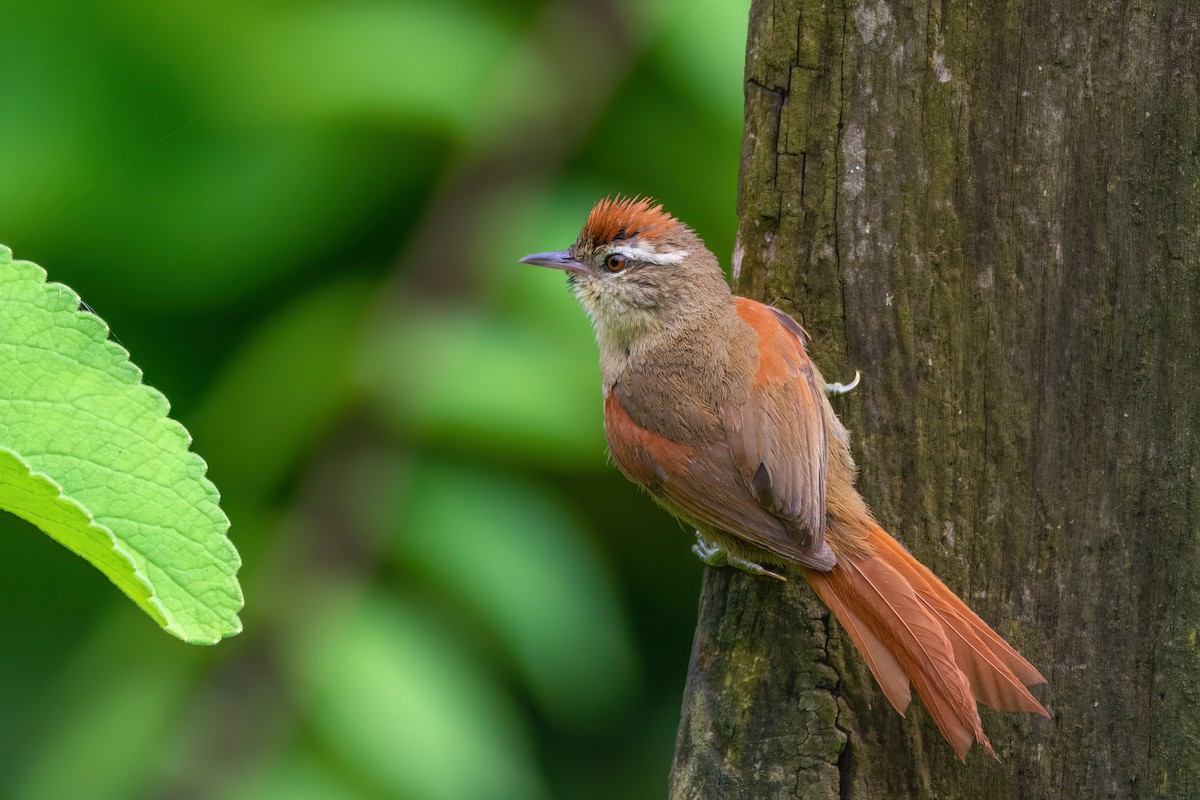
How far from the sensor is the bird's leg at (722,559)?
2.45 metres

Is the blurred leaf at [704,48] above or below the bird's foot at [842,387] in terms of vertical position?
above

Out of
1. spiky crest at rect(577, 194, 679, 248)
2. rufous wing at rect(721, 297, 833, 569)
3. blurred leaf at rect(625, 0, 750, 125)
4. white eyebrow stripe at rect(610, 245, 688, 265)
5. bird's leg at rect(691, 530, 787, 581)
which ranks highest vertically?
blurred leaf at rect(625, 0, 750, 125)

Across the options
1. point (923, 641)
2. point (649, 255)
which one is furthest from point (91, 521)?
point (649, 255)

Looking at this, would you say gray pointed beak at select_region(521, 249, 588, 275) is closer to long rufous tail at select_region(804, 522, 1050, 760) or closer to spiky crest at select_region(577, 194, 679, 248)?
spiky crest at select_region(577, 194, 679, 248)

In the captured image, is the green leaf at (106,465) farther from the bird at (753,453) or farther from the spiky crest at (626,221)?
the spiky crest at (626,221)

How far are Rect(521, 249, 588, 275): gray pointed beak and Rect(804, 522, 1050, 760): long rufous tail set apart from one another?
137cm

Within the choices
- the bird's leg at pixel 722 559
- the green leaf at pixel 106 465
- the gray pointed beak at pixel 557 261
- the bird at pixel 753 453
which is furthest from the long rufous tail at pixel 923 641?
the green leaf at pixel 106 465

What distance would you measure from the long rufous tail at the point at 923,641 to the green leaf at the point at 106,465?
5.01ft

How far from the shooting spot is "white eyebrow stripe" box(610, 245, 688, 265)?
3.24 meters

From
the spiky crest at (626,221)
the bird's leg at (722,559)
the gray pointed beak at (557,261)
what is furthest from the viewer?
the gray pointed beak at (557,261)

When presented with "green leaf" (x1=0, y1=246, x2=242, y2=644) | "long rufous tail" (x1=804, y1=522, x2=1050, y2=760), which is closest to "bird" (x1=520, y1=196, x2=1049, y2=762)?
"long rufous tail" (x1=804, y1=522, x2=1050, y2=760)

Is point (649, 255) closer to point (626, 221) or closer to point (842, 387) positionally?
point (626, 221)

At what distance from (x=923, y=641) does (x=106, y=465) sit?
66.2 inches

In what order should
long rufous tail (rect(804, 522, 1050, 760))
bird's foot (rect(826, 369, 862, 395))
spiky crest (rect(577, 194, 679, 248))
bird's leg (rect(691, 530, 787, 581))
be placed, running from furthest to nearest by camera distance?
1. spiky crest (rect(577, 194, 679, 248))
2. bird's leg (rect(691, 530, 787, 581))
3. bird's foot (rect(826, 369, 862, 395))
4. long rufous tail (rect(804, 522, 1050, 760))
